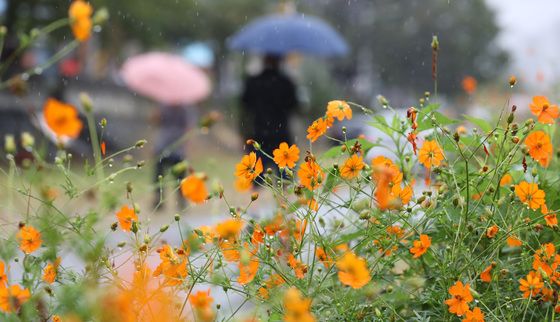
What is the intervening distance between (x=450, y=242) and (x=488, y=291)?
12 centimetres

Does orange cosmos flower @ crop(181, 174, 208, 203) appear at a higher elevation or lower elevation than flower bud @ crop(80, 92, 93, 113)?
lower

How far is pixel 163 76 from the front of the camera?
40.9 ft

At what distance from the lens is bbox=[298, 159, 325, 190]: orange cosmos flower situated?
5.58 ft

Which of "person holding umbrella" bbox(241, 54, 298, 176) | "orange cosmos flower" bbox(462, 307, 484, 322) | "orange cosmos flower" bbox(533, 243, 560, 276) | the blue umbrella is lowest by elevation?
"orange cosmos flower" bbox(462, 307, 484, 322)

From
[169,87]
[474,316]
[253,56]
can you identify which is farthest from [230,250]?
[253,56]

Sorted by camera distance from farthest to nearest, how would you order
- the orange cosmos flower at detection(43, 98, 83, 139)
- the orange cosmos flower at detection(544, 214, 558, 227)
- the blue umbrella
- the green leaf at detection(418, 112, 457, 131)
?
1. the blue umbrella
2. the green leaf at detection(418, 112, 457, 131)
3. the orange cosmos flower at detection(544, 214, 558, 227)
4. the orange cosmos flower at detection(43, 98, 83, 139)

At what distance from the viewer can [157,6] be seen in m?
21.5

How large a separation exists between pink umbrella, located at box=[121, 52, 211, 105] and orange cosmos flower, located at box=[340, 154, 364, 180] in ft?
32.2

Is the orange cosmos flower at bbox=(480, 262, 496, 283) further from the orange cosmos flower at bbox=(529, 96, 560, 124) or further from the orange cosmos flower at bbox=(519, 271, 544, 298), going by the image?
the orange cosmos flower at bbox=(529, 96, 560, 124)

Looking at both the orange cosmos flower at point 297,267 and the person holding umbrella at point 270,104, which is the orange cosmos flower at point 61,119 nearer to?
the orange cosmos flower at point 297,267

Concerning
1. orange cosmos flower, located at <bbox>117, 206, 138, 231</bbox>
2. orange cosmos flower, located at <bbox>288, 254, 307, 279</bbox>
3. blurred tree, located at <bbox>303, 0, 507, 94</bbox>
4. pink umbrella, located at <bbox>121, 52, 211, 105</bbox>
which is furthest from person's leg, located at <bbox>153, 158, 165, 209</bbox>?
blurred tree, located at <bbox>303, 0, 507, 94</bbox>

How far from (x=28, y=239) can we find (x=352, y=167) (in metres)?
0.65

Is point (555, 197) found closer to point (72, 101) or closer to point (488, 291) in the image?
point (488, 291)

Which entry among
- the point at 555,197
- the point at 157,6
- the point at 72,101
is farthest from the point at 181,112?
the point at 157,6
